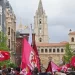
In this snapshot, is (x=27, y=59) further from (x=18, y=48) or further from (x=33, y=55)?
(x=18, y=48)

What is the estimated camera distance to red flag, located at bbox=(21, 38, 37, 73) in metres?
19.3

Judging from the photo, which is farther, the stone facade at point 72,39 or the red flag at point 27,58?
the stone facade at point 72,39

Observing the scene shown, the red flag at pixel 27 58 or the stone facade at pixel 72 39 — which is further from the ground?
the stone facade at pixel 72 39

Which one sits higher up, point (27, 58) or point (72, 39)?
point (72, 39)

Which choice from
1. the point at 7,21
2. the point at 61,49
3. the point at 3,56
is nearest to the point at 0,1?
the point at 7,21

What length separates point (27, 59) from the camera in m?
19.4

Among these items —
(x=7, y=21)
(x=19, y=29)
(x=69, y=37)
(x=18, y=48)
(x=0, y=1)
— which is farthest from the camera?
(x=69, y=37)

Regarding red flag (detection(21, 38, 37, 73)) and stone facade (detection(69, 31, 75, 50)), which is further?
stone facade (detection(69, 31, 75, 50))

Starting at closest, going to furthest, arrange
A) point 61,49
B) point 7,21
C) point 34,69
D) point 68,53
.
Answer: point 34,69 < point 7,21 < point 68,53 < point 61,49

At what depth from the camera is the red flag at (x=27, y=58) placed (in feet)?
63.5

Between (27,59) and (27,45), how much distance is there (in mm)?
652

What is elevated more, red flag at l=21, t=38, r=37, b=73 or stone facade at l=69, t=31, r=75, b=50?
stone facade at l=69, t=31, r=75, b=50

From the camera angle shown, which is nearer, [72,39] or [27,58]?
[27,58]

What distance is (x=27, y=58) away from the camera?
1944 centimetres
